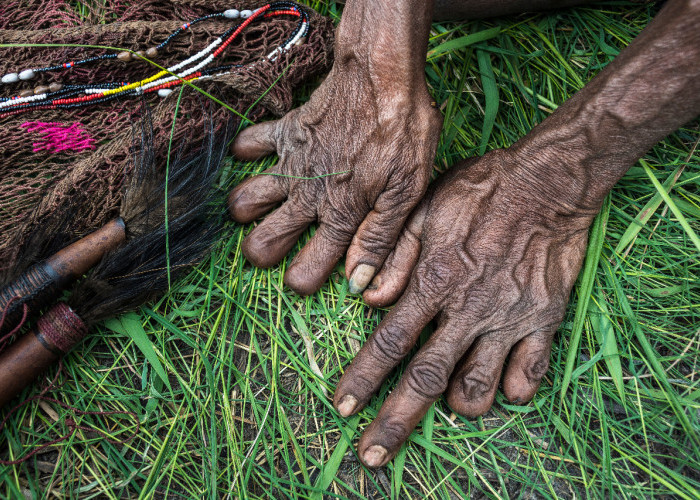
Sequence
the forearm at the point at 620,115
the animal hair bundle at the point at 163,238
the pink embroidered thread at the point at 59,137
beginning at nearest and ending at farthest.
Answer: the forearm at the point at 620,115 → the animal hair bundle at the point at 163,238 → the pink embroidered thread at the point at 59,137

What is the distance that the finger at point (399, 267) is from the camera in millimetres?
1687

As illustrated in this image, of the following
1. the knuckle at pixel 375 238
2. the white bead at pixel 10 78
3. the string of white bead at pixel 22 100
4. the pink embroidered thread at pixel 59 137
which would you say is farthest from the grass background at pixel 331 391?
the white bead at pixel 10 78

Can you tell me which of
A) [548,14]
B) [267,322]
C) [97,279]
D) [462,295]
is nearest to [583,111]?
[462,295]

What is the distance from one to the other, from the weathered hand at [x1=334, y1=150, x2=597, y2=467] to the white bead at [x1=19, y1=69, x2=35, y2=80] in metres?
1.44

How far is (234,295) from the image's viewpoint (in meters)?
1.78

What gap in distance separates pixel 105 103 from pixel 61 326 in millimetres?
840

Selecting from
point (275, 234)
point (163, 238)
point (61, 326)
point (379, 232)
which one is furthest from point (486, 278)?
point (61, 326)

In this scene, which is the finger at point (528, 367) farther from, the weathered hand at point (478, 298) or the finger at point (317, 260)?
the finger at point (317, 260)

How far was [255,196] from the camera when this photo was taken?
177cm

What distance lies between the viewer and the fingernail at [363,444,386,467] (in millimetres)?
1516

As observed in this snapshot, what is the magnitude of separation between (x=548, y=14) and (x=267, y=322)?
1726 mm

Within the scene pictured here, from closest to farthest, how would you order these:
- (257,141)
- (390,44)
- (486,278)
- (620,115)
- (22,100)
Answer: (620,115), (390,44), (486,278), (22,100), (257,141)

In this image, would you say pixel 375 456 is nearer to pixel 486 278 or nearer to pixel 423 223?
pixel 486 278

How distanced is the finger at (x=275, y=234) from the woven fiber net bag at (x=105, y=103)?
41 cm
